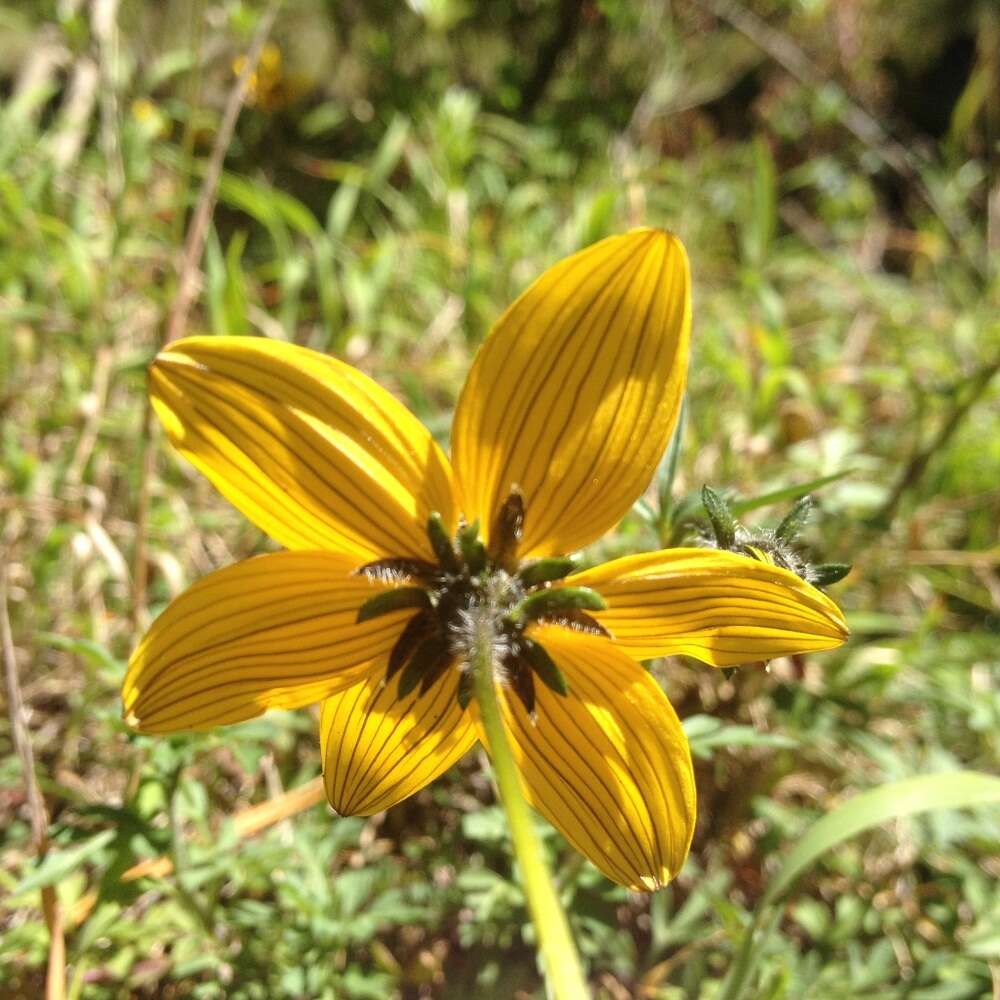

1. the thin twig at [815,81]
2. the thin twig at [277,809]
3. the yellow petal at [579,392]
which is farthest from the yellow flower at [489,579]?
the thin twig at [815,81]

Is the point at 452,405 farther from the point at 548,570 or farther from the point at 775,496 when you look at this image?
the point at 548,570

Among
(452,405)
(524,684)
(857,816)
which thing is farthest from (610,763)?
(452,405)

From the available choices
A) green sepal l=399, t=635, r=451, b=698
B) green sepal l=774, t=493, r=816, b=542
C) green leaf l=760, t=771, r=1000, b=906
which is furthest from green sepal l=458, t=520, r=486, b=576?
green leaf l=760, t=771, r=1000, b=906

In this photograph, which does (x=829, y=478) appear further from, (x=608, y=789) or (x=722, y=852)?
(x=722, y=852)

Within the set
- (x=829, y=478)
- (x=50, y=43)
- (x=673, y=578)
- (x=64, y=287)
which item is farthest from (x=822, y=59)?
(x=673, y=578)

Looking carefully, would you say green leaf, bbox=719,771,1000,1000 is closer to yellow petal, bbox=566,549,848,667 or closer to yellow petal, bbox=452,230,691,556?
yellow petal, bbox=566,549,848,667
